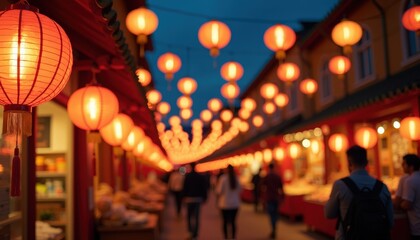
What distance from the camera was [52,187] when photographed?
989cm

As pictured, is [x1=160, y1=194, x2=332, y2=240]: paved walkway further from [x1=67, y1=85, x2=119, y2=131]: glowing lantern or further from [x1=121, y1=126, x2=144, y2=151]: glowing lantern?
[x1=67, y1=85, x2=119, y2=131]: glowing lantern

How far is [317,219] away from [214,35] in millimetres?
6446

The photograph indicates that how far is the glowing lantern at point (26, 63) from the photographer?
3596mm

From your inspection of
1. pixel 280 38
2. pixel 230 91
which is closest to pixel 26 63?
pixel 280 38

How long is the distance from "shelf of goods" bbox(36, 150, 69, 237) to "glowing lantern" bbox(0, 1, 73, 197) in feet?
18.6

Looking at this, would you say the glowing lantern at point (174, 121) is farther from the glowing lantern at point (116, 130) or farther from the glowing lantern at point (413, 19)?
the glowing lantern at point (413, 19)

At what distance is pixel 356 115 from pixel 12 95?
1125cm

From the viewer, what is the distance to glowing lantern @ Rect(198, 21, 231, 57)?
911cm

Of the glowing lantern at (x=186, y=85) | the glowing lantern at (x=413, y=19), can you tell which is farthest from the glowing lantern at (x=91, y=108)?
the glowing lantern at (x=186, y=85)

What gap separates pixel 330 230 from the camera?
11.7 m

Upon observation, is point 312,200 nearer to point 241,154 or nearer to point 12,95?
point 12,95

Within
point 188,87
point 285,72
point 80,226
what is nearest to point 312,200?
point 285,72

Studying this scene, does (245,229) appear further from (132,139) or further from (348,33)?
(348,33)

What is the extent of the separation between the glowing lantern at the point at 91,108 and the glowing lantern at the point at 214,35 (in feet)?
11.7
